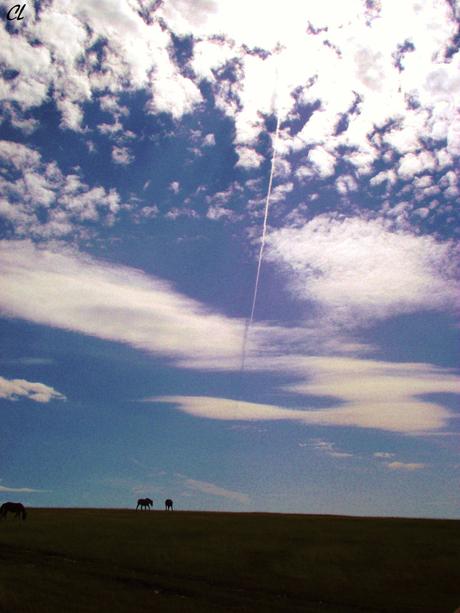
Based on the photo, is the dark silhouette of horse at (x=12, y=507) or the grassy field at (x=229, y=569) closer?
the grassy field at (x=229, y=569)

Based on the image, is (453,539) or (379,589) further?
(453,539)

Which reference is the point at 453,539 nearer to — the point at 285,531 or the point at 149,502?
the point at 285,531

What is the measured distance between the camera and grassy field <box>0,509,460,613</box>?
2280cm

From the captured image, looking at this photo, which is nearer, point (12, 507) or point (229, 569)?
point (229, 569)

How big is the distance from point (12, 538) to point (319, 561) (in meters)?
20.7

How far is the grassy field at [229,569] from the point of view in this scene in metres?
22.8

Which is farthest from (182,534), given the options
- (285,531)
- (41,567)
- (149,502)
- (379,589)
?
(149,502)

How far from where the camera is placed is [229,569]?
3034 centimetres

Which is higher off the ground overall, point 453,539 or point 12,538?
point 453,539

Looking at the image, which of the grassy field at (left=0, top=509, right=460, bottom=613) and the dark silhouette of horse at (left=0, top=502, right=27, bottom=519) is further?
the dark silhouette of horse at (left=0, top=502, right=27, bottom=519)

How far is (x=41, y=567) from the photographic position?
93.2 ft

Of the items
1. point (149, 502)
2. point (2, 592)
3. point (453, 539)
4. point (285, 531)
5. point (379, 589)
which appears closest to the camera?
point (2, 592)

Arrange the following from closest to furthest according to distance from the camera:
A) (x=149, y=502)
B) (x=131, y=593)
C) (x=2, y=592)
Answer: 1. (x=2, y=592)
2. (x=131, y=593)
3. (x=149, y=502)

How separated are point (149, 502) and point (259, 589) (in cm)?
7067
